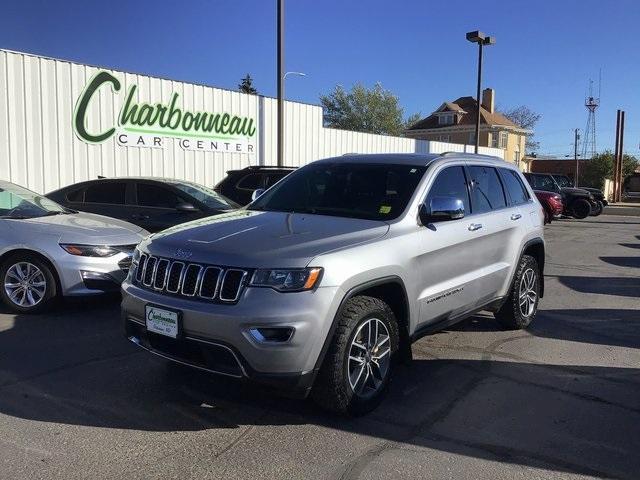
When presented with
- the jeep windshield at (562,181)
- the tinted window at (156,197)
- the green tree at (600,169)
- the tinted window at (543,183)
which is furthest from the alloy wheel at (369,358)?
the green tree at (600,169)

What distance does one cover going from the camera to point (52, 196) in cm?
918

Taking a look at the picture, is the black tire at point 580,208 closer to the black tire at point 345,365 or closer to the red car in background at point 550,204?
the red car in background at point 550,204

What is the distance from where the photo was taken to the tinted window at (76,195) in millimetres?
9102

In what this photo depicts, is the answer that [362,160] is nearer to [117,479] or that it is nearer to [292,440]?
[292,440]

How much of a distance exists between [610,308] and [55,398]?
6333mm

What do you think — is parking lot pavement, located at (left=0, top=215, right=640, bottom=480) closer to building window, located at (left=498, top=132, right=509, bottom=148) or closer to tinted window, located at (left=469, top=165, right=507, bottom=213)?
tinted window, located at (left=469, top=165, right=507, bottom=213)

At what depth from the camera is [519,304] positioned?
592 cm

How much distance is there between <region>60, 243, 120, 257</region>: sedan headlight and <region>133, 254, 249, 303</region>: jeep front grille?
243 centimetres


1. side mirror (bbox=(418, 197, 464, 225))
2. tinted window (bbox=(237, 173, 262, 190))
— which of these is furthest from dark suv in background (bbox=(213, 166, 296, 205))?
side mirror (bbox=(418, 197, 464, 225))

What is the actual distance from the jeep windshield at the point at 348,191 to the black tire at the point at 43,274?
2517 millimetres

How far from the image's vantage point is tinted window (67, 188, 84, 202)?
29.9ft

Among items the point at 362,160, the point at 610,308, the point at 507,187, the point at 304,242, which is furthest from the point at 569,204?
the point at 304,242

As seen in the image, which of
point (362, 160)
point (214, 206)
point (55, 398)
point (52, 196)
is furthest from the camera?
point (52, 196)

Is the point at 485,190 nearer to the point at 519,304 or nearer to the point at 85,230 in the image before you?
the point at 519,304
